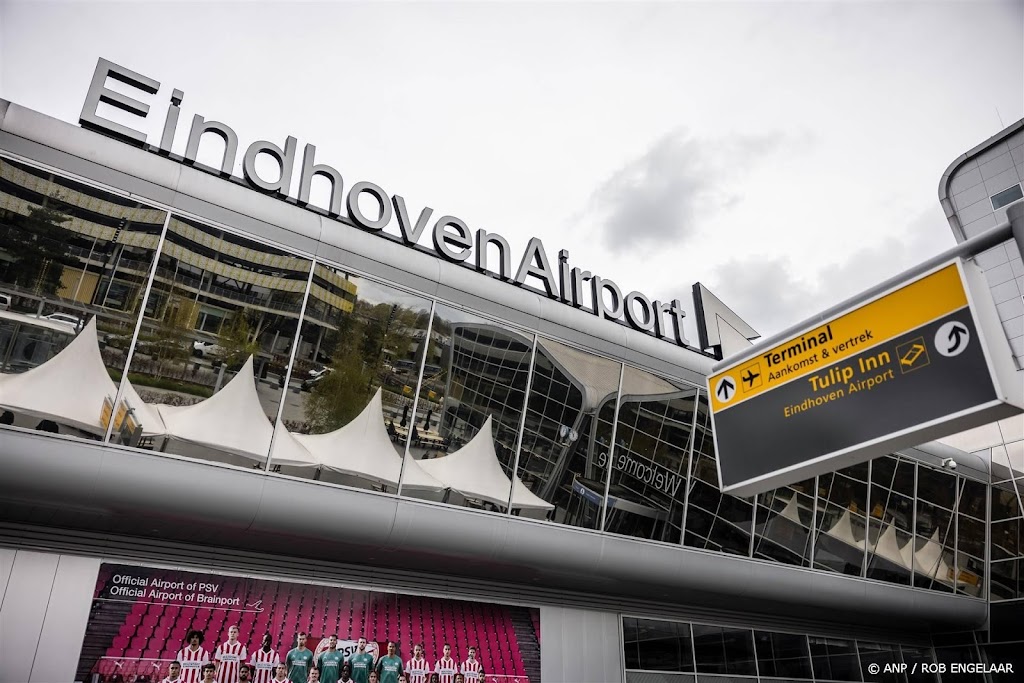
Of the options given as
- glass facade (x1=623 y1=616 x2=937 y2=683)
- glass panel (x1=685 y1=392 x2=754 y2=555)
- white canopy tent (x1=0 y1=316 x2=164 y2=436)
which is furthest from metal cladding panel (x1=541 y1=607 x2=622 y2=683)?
white canopy tent (x1=0 y1=316 x2=164 y2=436)

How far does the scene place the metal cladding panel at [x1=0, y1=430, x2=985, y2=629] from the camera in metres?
11.6

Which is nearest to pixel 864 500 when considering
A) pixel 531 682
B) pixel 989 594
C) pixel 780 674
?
pixel 780 674

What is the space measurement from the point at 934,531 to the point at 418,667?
2001 cm

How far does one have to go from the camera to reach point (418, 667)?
14.9 meters

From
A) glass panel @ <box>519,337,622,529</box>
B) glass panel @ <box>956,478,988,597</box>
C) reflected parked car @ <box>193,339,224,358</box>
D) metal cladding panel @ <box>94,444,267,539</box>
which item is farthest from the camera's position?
glass panel @ <box>956,478,988,597</box>

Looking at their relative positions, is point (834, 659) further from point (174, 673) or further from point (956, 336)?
point (956, 336)

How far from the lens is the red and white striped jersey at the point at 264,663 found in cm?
1315

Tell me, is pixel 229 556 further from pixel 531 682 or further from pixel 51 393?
pixel 531 682

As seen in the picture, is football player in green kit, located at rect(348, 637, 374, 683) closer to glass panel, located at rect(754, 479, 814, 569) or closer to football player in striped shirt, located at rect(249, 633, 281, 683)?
football player in striped shirt, located at rect(249, 633, 281, 683)

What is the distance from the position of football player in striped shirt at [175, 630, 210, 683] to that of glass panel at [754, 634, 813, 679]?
1626 centimetres

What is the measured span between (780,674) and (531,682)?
10.0 metres

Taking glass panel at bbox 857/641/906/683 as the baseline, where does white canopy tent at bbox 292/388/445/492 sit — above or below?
above

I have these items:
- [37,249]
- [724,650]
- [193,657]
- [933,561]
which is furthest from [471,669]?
[933,561]

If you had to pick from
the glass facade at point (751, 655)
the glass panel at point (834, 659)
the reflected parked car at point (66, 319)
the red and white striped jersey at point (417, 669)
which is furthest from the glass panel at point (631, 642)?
the reflected parked car at point (66, 319)
